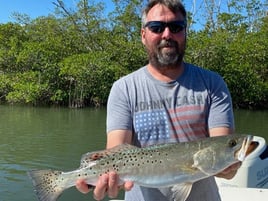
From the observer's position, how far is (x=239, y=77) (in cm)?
3462

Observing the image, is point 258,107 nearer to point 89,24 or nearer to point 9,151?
point 89,24

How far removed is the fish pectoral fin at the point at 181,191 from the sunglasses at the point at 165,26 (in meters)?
0.96

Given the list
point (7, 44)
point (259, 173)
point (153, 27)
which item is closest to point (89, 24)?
point (7, 44)

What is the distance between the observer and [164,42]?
107 inches

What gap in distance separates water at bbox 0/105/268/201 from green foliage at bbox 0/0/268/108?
6658 millimetres

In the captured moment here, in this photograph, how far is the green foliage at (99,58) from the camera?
33.0 metres

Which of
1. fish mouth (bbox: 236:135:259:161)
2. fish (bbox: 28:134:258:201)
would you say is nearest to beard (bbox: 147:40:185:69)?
fish (bbox: 28:134:258:201)

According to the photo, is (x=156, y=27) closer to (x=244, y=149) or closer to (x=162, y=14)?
(x=162, y=14)

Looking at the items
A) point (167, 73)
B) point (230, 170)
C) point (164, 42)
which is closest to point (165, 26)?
point (164, 42)

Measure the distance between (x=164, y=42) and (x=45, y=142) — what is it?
14.5 metres

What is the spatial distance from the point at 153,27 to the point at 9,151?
42.7ft

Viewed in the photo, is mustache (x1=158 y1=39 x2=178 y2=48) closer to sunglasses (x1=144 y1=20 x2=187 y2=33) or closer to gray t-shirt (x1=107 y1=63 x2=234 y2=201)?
sunglasses (x1=144 y1=20 x2=187 y2=33)

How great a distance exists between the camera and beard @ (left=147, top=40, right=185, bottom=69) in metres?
2.67

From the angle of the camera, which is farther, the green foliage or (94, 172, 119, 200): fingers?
the green foliage
